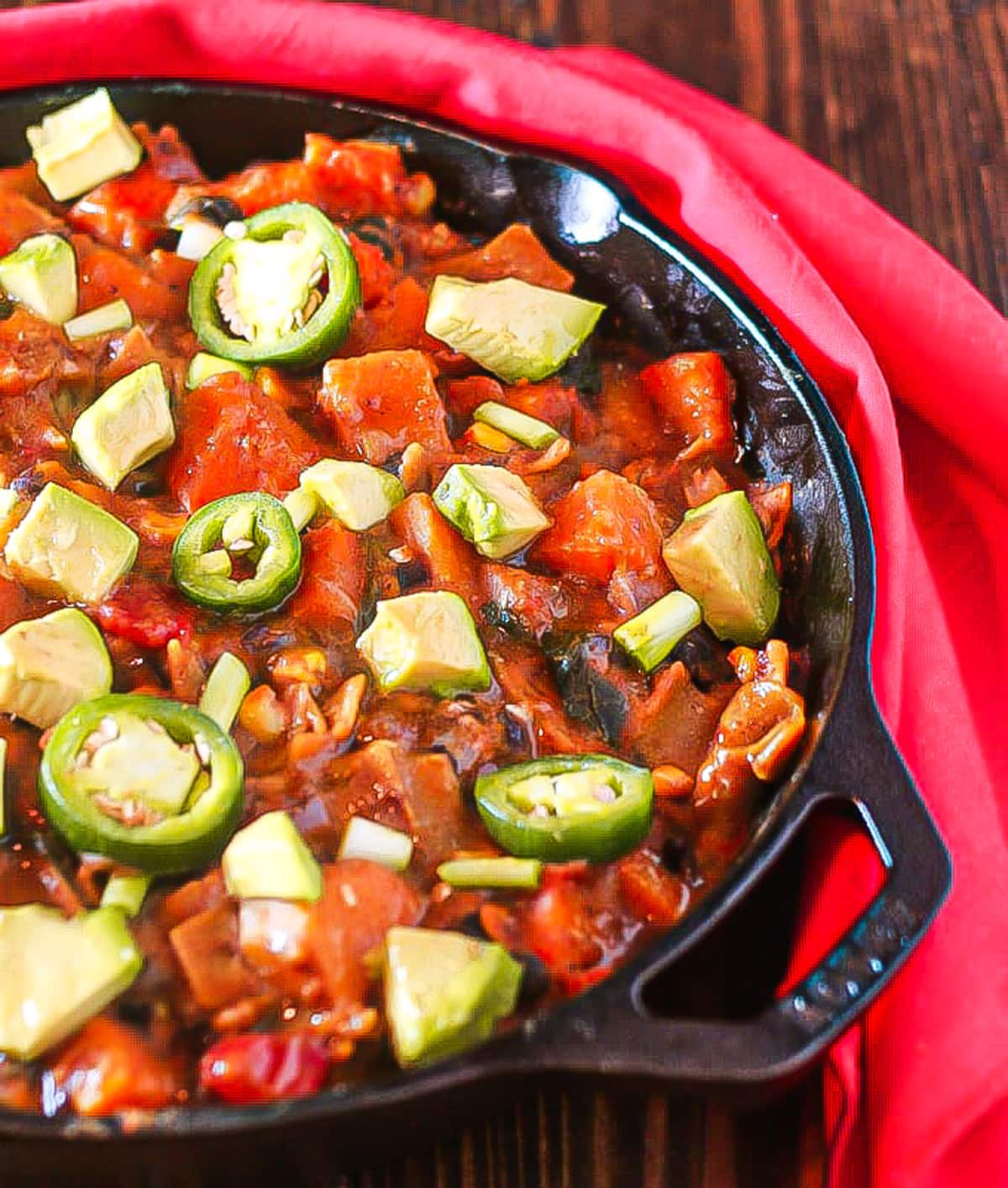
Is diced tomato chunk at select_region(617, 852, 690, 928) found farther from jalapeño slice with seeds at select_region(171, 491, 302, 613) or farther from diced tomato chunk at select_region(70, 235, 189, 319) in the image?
diced tomato chunk at select_region(70, 235, 189, 319)

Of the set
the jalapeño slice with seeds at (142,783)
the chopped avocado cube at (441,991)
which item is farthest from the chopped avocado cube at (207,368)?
the chopped avocado cube at (441,991)

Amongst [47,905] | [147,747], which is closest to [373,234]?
[147,747]

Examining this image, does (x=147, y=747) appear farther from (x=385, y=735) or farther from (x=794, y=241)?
(x=794, y=241)

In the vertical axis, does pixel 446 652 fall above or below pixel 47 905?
above

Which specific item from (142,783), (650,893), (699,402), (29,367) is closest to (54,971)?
(142,783)

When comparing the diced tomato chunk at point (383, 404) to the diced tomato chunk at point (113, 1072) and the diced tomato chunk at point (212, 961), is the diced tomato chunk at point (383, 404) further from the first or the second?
the diced tomato chunk at point (113, 1072)

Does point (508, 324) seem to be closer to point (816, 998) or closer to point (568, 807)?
point (568, 807)
